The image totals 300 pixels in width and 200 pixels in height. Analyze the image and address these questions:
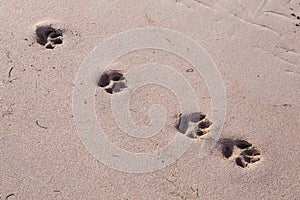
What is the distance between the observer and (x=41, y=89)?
2773mm

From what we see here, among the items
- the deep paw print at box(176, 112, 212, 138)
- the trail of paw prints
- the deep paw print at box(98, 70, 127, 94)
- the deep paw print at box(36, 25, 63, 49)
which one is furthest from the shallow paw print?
the deep paw print at box(36, 25, 63, 49)

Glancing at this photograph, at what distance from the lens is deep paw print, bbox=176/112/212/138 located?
8.58 ft

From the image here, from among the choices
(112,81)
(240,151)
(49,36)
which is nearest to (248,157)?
(240,151)

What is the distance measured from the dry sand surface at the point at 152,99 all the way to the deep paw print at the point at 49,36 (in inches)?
0.9

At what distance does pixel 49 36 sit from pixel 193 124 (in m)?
1.11

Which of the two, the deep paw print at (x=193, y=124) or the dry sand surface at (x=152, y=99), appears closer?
the dry sand surface at (x=152, y=99)

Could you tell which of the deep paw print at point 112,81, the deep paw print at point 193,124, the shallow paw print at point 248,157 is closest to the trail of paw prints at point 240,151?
the shallow paw print at point 248,157

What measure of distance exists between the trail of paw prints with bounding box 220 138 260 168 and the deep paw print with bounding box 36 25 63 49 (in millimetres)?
1228

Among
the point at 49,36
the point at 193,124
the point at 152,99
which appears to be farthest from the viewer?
the point at 49,36

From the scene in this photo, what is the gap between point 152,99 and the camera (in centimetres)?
278

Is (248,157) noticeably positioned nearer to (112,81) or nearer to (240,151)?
(240,151)

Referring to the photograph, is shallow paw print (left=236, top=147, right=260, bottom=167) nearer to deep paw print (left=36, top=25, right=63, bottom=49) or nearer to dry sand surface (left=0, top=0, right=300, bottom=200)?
dry sand surface (left=0, top=0, right=300, bottom=200)

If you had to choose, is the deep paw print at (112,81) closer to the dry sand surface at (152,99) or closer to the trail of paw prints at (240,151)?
the dry sand surface at (152,99)

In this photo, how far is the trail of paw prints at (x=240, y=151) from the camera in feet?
8.29
